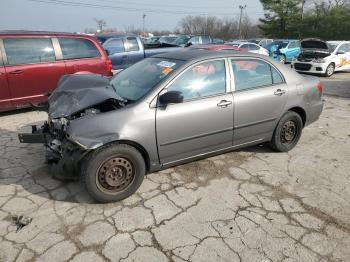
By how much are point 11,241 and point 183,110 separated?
7.02 feet

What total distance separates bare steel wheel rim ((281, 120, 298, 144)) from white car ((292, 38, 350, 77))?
9.42 m

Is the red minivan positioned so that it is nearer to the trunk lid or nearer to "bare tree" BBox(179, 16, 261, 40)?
the trunk lid

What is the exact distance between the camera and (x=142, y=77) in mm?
3838

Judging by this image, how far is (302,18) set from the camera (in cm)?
3725

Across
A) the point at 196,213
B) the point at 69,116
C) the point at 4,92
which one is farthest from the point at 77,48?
the point at 196,213

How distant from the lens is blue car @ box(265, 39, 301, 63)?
1705cm

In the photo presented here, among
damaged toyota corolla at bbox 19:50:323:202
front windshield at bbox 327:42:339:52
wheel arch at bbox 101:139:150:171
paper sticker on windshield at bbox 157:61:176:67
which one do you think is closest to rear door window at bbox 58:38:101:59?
damaged toyota corolla at bbox 19:50:323:202

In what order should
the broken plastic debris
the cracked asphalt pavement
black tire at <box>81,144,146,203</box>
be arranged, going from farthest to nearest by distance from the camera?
Answer: 1. black tire at <box>81,144,146,203</box>
2. the broken plastic debris
3. the cracked asphalt pavement

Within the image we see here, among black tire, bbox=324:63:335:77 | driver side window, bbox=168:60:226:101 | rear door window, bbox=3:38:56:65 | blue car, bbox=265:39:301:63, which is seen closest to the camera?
driver side window, bbox=168:60:226:101

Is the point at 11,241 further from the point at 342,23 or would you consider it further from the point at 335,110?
the point at 342,23

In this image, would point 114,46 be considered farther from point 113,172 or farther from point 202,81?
point 113,172

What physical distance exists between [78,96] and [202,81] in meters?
1.46

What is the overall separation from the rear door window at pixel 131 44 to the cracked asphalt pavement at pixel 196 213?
249 inches

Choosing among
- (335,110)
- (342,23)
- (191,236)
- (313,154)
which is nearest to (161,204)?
(191,236)
